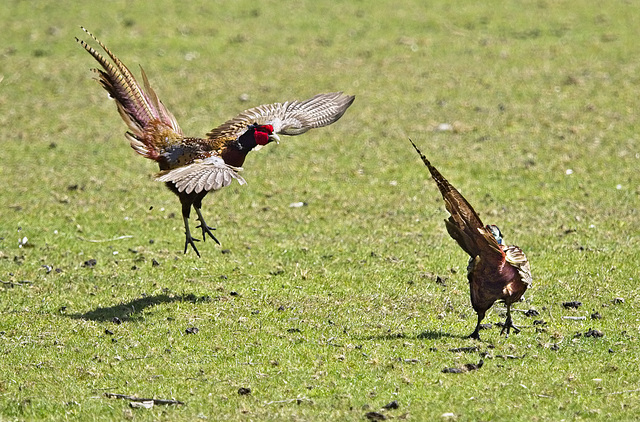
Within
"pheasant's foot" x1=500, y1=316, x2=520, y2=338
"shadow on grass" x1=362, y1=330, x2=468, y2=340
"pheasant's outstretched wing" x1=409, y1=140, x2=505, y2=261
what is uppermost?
"pheasant's outstretched wing" x1=409, y1=140, x2=505, y2=261

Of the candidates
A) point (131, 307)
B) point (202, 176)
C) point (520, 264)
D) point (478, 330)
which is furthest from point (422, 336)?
point (131, 307)

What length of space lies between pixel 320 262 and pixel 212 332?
2523 millimetres

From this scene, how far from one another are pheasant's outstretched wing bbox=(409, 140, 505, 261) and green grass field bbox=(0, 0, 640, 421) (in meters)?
0.82

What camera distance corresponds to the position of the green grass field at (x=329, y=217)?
708cm

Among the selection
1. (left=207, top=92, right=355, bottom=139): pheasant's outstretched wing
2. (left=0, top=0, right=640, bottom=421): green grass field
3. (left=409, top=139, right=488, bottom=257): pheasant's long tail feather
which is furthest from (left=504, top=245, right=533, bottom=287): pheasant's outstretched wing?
(left=207, top=92, right=355, bottom=139): pheasant's outstretched wing

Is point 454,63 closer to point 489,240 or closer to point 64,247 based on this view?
point 64,247

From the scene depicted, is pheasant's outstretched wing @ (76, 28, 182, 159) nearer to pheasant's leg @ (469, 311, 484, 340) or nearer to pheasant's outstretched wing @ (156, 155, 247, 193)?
pheasant's outstretched wing @ (156, 155, 247, 193)

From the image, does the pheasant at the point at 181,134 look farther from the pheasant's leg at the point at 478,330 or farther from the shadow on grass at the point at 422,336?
the pheasant's leg at the point at 478,330

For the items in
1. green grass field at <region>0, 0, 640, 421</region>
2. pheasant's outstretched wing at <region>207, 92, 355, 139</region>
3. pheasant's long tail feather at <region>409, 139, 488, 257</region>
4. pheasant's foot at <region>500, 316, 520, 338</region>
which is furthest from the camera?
pheasant's outstretched wing at <region>207, 92, 355, 139</region>

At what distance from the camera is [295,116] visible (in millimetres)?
10742

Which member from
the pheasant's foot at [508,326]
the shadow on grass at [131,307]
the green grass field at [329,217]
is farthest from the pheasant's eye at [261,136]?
the pheasant's foot at [508,326]

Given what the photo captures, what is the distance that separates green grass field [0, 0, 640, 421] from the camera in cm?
708

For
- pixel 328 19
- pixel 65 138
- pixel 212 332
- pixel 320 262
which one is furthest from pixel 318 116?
pixel 328 19

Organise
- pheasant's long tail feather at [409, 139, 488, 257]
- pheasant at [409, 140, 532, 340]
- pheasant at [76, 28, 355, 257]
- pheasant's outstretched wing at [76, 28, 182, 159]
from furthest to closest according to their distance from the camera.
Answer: pheasant's outstretched wing at [76, 28, 182, 159] < pheasant at [76, 28, 355, 257] < pheasant at [409, 140, 532, 340] < pheasant's long tail feather at [409, 139, 488, 257]
